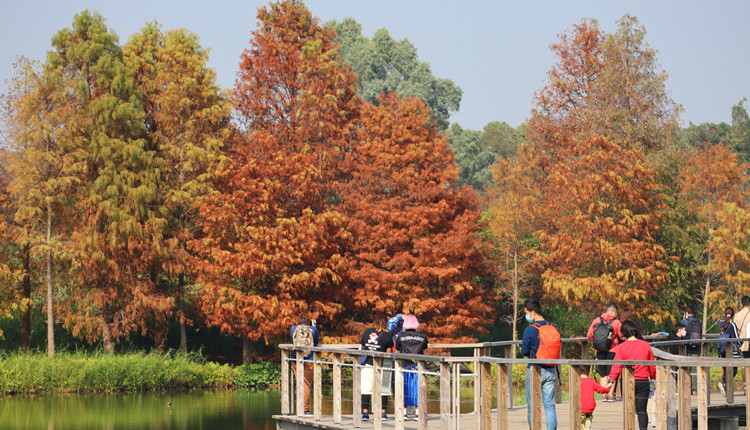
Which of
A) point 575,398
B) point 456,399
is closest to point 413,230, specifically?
point 456,399

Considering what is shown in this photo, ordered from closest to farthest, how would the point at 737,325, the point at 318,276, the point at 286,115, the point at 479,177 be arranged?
the point at 737,325
the point at 318,276
the point at 286,115
the point at 479,177

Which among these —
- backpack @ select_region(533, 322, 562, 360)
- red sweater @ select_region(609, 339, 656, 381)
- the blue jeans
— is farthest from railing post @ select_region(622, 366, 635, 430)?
backpack @ select_region(533, 322, 562, 360)

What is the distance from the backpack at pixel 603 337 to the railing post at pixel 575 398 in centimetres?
306

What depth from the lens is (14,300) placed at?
119ft

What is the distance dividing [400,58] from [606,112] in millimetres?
42300

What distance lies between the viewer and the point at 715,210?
36625mm

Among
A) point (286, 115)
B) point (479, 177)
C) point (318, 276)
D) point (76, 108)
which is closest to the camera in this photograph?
point (318, 276)

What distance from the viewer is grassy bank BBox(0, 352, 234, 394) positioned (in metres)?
32.7

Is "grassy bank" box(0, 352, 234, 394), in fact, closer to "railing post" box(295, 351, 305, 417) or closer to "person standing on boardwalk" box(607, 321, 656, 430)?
"railing post" box(295, 351, 305, 417)

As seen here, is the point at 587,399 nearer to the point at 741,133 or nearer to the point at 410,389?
the point at 410,389

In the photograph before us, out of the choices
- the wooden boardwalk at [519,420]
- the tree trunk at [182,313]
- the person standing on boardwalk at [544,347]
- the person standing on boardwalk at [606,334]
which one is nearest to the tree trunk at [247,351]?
the tree trunk at [182,313]

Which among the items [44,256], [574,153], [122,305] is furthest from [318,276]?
[574,153]

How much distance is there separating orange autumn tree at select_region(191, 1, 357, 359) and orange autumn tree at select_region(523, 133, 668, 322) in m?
7.93

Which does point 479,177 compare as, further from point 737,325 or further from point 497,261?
point 737,325
